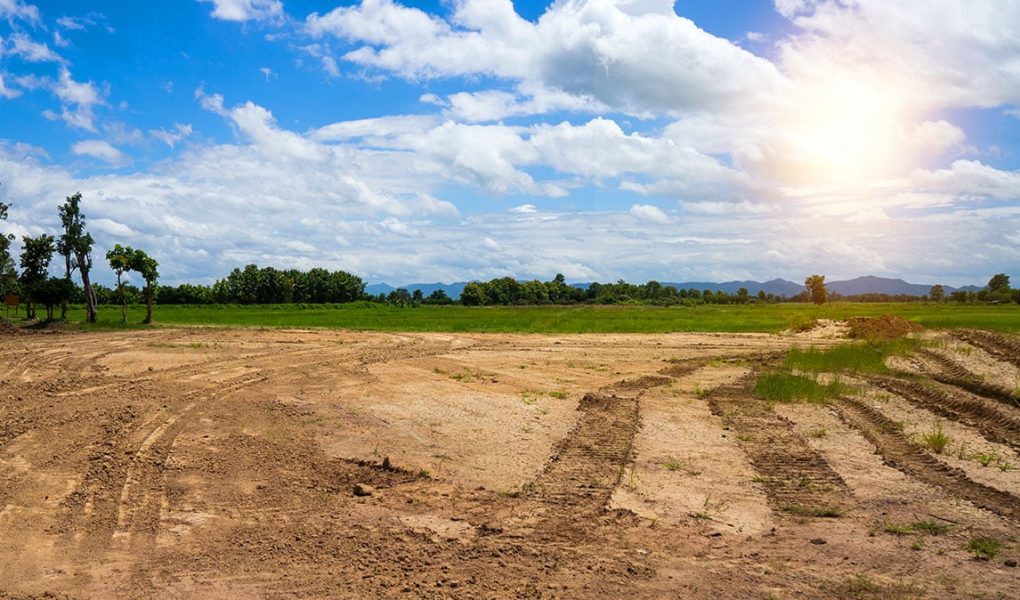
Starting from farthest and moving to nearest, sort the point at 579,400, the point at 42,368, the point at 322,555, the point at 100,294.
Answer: the point at 100,294 → the point at 42,368 → the point at 579,400 → the point at 322,555

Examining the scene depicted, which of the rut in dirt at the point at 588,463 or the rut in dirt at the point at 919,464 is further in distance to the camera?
the rut in dirt at the point at 919,464

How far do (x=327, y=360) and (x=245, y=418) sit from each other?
30.9 feet

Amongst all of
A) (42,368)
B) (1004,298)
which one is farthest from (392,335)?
(1004,298)

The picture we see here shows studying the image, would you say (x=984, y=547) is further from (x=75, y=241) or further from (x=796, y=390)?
(x=75, y=241)

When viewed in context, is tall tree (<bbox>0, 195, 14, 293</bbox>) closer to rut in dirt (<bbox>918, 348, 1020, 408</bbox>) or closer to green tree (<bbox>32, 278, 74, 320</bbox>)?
green tree (<bbox>32, 278, 74, 320</bbox>)

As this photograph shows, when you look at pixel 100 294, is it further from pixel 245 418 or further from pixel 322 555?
pixel 322 555

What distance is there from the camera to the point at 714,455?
33.2ft

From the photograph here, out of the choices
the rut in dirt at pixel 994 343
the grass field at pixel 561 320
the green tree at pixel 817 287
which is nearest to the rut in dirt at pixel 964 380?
the rut in dirt at pixel 994 343

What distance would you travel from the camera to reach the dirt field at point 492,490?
5941 millimetres

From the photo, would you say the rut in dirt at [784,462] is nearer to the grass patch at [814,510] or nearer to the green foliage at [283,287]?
the grass patch at [814,510]

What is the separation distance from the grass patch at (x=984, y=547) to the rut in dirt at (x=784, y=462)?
4.20ft

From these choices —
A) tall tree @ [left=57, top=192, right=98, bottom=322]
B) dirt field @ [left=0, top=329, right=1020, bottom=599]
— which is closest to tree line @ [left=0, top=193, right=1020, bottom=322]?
tall tree @ [left=57, top=192, right=98, bottom=322]

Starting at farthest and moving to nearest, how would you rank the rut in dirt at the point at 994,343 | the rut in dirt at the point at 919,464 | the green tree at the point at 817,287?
Answer: the green tree at the point at 817,287 < the rut in dirt at the point at 994,343 < the rut in dirt at the point at 919,464

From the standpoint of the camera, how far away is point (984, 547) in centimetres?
645
